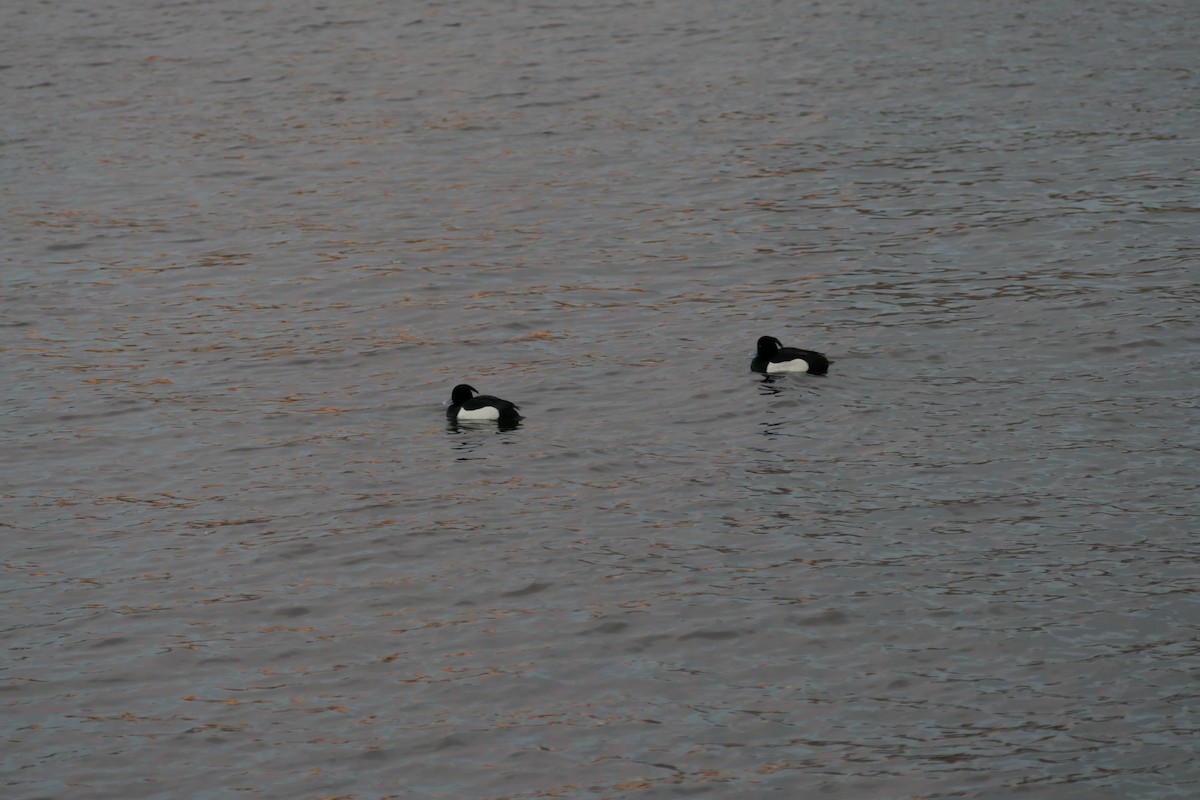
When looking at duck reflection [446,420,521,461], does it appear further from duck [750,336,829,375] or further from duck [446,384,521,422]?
duck [750,336,829,375]

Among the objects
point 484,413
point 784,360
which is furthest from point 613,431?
point 784,360

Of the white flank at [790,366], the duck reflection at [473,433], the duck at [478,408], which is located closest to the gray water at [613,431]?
the duck reflection at [473,433]

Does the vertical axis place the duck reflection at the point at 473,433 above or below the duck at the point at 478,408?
below

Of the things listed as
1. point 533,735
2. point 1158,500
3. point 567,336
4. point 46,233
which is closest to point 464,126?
point 46,233

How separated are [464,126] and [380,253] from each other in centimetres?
673

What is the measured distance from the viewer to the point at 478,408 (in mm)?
16453

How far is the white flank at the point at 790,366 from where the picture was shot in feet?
56.8

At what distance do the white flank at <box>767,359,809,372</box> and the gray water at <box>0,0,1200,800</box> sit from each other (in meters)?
0.30

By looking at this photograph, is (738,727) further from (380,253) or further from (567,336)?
(380,253)

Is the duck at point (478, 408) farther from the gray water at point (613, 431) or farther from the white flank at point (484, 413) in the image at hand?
the gray water at point (613, 431)

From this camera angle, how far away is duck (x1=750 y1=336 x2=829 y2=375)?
56.9 ft

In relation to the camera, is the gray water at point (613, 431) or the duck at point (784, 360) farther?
the duck at point (784, 360)

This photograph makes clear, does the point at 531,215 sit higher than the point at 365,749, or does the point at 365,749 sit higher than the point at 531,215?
the point at 531,215

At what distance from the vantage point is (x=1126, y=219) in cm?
2192
